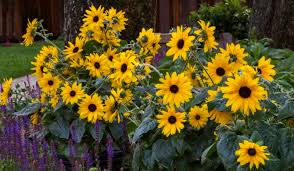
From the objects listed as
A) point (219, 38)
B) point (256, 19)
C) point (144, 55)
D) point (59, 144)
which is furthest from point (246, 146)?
point (219, 38)

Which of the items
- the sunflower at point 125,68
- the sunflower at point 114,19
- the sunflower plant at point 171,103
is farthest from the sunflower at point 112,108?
the sunflower at point 114,19

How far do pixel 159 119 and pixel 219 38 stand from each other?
8.31 metres

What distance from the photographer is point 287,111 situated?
9.95 ft

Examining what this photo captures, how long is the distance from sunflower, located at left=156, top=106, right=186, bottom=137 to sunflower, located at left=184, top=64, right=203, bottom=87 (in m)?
0.39

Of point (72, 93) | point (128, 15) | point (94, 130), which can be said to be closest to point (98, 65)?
point (72, 93)

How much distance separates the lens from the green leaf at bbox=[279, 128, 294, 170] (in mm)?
3037

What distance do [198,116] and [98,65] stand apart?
1072mm

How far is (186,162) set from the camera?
3484 mm

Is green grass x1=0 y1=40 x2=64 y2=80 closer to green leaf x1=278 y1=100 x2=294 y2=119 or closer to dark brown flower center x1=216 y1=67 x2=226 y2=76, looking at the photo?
dark brown flower center x1=216 y1=67 x2=226 y2=76

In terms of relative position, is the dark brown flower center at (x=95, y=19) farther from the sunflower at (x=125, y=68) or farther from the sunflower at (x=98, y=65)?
the sunflower at (x=125, y=68)

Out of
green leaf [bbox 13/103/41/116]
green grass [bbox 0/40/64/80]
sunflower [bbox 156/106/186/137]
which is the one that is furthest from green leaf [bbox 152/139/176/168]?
green grass [bbox 0/40/64/80]

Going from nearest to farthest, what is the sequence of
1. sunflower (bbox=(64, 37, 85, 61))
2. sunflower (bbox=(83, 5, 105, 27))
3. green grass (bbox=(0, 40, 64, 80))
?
sunflower (bbox=(83, 5, 105, 27))
sunflower (bbox=(64, 37, 85, 61))
green grass (bbox=(0, 40, 64, 80))

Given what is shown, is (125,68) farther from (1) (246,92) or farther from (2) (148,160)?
(1) (246,92)

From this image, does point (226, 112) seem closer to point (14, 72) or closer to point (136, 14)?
point (136, 14)
